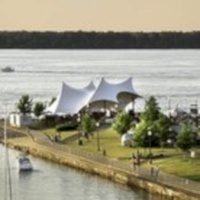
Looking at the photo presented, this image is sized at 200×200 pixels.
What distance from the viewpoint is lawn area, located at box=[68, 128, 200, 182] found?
5883 cm

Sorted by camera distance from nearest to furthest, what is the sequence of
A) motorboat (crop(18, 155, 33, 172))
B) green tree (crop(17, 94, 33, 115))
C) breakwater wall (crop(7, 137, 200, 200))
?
breakwater wall (crop(7, 137, 200, 200))
motorboat (crop(18, 155, 33, 172))
green tree (crop(17, 94, 33, 115))

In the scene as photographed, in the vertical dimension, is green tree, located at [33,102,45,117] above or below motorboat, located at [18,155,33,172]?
above

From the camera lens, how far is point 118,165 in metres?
62.7

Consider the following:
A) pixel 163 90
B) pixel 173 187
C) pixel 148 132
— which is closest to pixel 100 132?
pixel 148 132

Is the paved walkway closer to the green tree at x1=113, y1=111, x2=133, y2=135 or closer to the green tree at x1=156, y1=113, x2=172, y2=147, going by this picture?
the green tree at x1=156, y1=113, x2=172, y2=147

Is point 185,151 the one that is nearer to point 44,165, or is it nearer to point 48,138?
point 44,165

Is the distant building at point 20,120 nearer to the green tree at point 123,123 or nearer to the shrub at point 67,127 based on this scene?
the shrub at point 67,127

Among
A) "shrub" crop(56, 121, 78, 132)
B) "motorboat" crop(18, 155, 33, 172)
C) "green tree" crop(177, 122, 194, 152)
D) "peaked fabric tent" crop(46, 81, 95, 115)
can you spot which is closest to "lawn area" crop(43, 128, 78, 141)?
"shrub" crop(56, 121, 78, 132)

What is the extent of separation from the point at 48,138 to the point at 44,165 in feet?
24.4

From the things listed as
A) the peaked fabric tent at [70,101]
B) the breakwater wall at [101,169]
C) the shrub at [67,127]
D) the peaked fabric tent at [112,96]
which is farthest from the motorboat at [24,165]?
the peaked fabric tent at [112,96]

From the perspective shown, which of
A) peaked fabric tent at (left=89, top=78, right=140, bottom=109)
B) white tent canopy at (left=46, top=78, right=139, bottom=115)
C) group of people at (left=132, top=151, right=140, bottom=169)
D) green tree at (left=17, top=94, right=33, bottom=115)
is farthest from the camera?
green tree at (left=17, top=94, right=33, bottom=115)

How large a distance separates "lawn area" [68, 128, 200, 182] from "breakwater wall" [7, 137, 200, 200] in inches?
56.8

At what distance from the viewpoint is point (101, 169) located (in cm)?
6400

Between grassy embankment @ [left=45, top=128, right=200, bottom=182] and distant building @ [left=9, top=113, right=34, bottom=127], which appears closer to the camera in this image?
grassy embankment @ [left=45, top=128, right=200, bottom=182]
